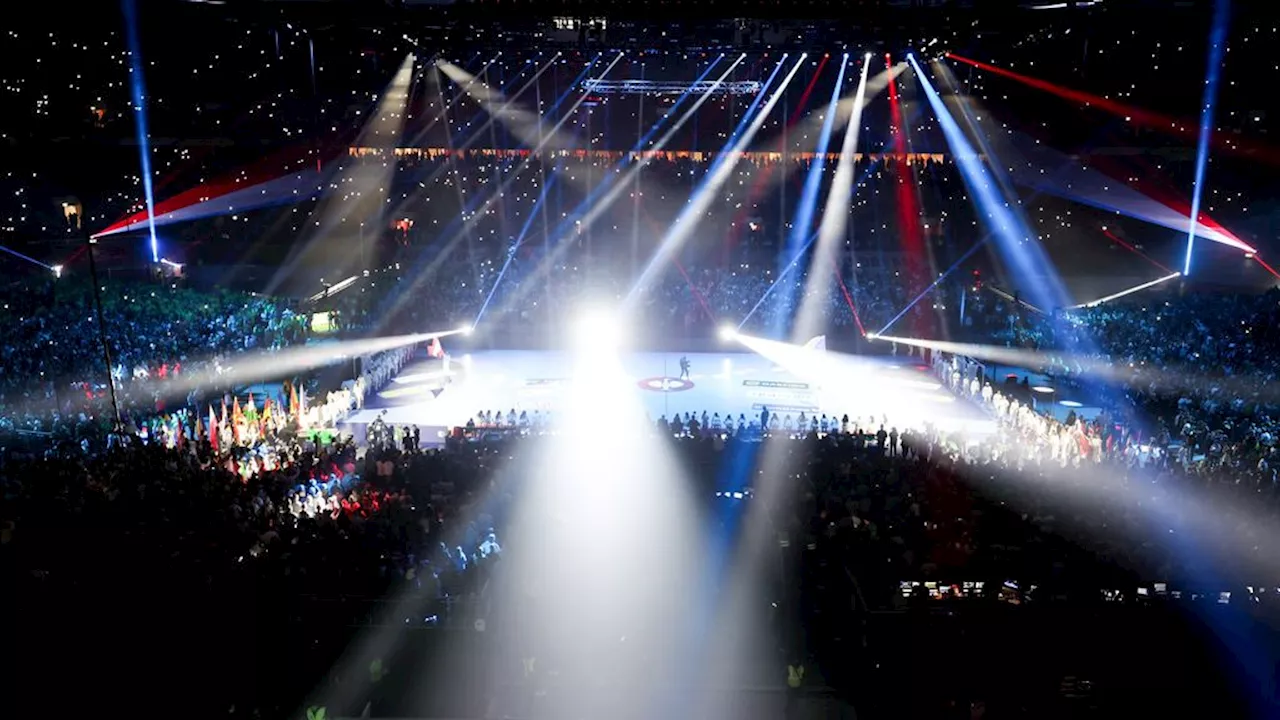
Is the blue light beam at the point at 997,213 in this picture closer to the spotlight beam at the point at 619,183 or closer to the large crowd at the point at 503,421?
the large crowd at the point at 503,421

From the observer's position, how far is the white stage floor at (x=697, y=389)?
16.4 meters

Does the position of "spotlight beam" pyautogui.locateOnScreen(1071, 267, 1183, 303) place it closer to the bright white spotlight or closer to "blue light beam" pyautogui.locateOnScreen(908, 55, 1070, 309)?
"blue light beam" pyautogui.locateOnScreen(908, 55, 1070, 309)

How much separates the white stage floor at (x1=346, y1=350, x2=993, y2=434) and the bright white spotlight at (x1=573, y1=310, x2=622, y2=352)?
0.87 m

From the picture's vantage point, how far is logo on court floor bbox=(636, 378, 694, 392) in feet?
59.3

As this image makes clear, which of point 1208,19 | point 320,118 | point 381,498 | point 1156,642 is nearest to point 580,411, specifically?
point 381,498

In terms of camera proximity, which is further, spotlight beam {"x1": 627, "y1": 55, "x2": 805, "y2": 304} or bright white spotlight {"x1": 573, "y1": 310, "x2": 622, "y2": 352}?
spotlight beam {"x1": 627, "y1": 55, "x2": 805, "y2": 304}

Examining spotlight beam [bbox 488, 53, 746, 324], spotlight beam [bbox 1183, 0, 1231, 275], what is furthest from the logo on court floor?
spotlight beam [bbox 1183, 0, 1231, 275]

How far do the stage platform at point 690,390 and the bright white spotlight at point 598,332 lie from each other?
3.26 ft

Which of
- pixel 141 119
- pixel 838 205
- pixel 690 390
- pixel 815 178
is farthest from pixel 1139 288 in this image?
pixel 141 119

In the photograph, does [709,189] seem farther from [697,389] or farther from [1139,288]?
[1139,288]

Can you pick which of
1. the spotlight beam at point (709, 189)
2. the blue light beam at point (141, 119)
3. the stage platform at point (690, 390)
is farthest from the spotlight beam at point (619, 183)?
the blue light beam at point (141, 119)

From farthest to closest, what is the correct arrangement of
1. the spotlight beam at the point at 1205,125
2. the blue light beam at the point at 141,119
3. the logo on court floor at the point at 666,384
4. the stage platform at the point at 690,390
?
the blue light beam at the point at 141,119 → the spotlight beam at the point at 1205,125 → the logo on court floor at the point at 666,384 → the stage platform at the point at 690,390

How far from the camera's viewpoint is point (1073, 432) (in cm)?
1268

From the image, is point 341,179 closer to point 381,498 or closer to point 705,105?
point 705,105
